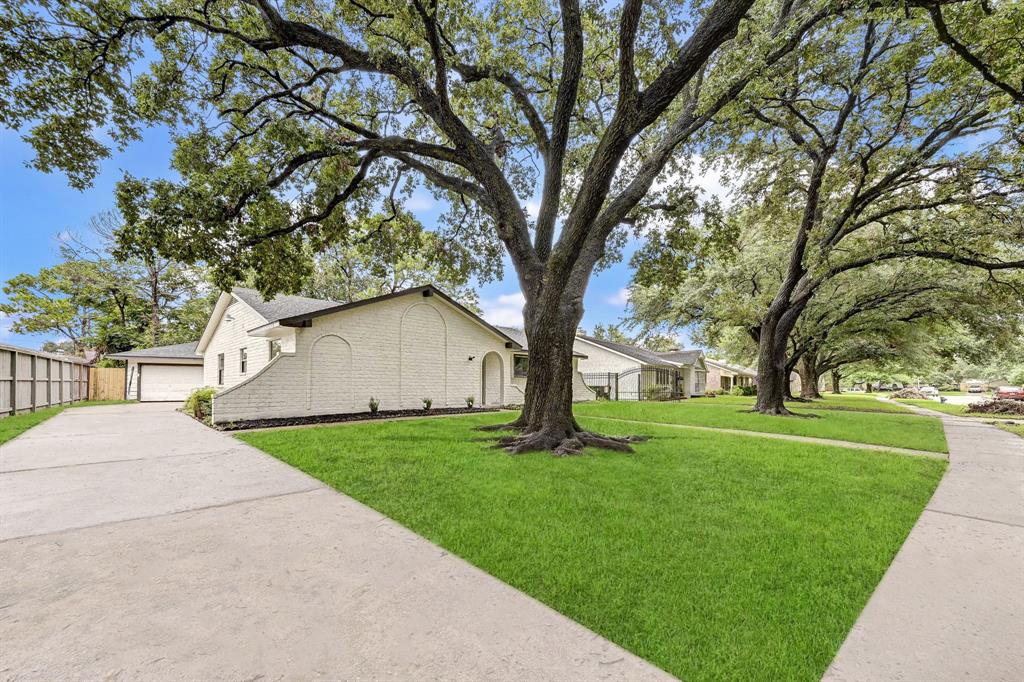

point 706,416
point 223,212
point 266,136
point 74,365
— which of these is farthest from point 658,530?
point 74,365

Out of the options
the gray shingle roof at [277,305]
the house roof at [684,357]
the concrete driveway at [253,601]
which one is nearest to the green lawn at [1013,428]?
the concrete driveway at [253,601]

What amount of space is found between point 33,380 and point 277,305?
8.22m

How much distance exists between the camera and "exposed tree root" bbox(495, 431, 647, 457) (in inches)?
263

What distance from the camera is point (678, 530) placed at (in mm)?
3461

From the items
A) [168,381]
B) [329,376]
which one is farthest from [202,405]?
[168,381]

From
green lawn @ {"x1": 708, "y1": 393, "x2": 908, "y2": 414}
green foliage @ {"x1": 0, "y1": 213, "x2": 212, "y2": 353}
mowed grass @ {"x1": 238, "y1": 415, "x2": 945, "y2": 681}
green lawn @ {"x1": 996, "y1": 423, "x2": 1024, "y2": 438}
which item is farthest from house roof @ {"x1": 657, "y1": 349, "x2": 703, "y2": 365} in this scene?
green foliage @ {"x1": 0, "y1": 213, "x2": 212, "y2": 353}

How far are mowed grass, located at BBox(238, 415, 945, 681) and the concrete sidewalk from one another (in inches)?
4.1

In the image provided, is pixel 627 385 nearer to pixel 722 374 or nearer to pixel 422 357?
pixel 422 357

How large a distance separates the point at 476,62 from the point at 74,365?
77.6 feet

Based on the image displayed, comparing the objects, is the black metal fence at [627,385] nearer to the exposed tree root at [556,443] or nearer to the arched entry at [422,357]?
the arched entry at [422,357]

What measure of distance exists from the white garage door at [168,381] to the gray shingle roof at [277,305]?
939 cm

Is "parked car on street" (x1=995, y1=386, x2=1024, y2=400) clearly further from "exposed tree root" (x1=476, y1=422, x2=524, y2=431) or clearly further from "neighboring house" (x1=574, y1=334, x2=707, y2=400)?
"exposed tree root" (x1=476, y1=422, x2=524, y2=431)

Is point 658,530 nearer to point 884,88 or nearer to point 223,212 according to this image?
point 223,212

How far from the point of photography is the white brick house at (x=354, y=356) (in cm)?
1144
